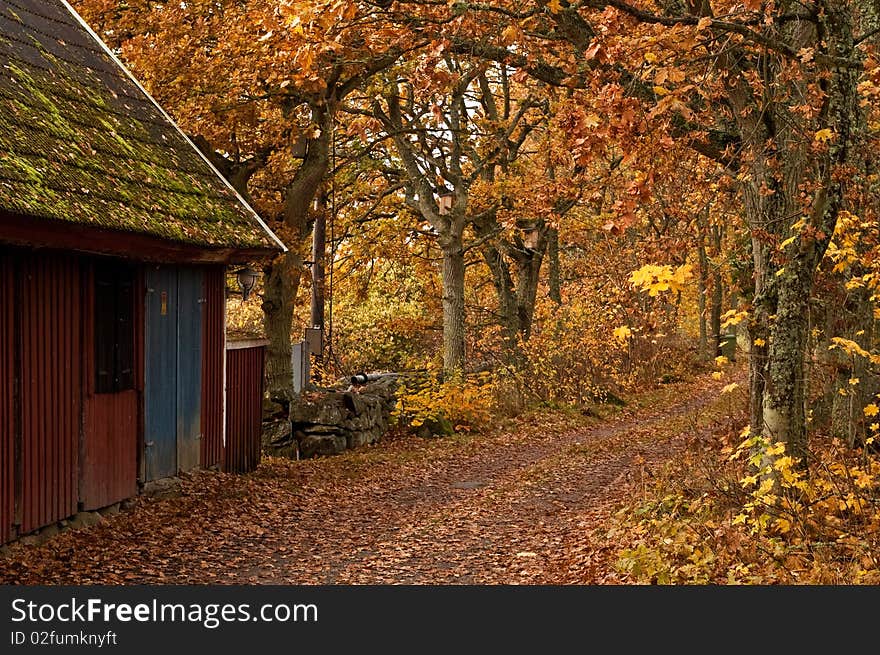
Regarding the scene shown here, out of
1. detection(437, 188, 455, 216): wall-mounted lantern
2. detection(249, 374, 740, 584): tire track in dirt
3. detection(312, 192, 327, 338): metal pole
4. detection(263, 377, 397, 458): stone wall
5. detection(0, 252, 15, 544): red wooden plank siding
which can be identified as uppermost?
detection(437, 188, 455, 216): wall-mounted lantern

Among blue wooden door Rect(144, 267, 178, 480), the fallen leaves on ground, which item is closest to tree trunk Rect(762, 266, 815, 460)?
the fallen leaves on ground

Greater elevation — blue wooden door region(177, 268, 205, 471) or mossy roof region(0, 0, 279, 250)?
mossy roof region(0, 0, 279, 250)

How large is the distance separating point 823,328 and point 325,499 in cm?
710

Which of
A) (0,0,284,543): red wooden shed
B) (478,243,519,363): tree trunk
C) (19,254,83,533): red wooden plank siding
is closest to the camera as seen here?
(0,0,284,543): red wooden shed

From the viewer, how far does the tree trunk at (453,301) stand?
73.7ft

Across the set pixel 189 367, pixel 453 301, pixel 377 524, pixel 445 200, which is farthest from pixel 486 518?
pixel 445 200

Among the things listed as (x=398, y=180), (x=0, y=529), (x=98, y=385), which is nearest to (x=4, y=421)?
(x=0, y=529)

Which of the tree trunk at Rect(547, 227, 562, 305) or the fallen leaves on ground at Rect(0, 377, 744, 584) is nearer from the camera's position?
the fallen leaves on ground at Rect(0, 377, 744, 584)

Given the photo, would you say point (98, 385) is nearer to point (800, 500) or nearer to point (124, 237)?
point (124, 237)

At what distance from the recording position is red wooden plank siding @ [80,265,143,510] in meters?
9.98

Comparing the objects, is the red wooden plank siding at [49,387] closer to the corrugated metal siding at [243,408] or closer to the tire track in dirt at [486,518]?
the tire track in dirt at [486,518]

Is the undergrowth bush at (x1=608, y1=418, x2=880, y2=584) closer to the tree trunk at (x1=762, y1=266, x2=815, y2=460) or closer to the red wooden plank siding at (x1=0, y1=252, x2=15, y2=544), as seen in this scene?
the tree trunk at (x1=762, y1=266, x2=815, y2=460)

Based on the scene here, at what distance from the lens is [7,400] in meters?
8.58

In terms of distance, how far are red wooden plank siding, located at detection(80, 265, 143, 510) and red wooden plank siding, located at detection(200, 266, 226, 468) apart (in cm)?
178
